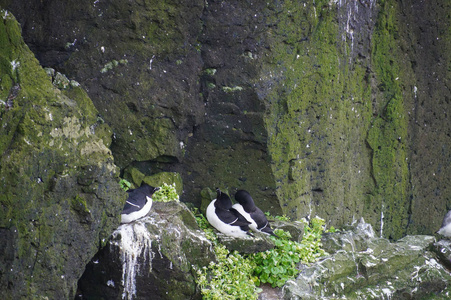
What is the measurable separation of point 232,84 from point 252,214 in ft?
4.94

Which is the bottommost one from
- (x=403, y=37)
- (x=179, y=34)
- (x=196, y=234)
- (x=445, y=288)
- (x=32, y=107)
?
(x=445, y=288)

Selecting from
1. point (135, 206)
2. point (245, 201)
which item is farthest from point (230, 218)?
point (135, 206)

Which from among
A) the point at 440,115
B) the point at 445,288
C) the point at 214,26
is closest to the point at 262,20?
the point at 214,26

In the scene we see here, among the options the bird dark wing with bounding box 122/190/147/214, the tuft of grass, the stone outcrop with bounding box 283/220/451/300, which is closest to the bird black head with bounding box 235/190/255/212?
the tuft of grass

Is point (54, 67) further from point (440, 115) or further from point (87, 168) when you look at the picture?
A: point (440, 115)

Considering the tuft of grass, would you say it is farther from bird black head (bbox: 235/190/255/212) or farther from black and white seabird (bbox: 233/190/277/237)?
bird black head (bbox: 235/190/255/212)

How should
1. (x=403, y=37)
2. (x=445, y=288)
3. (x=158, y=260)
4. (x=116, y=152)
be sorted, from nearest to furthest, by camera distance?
(x=158, y=260) → (x=116, y=152) → (x=445, y=288) → (x=403, y=37)

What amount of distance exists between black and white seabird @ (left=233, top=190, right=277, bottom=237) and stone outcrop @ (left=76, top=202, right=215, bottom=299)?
3.07 ft

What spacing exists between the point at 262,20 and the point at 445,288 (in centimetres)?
363

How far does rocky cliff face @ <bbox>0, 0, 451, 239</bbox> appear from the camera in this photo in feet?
18.9

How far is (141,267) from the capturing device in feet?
15.5

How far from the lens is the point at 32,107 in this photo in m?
3.92

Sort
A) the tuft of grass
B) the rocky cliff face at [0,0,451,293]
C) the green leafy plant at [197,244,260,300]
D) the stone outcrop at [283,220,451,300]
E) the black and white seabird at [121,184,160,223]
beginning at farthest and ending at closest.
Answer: the stone outcrop at [283,220,451,300], the tuft of grass, the green leafy plant at [197,244,260,300], the black and white seabird at [121,184,160,223], the rocky cliff face at [0,0,451,293]

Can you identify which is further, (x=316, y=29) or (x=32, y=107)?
(x=316, y=29)
